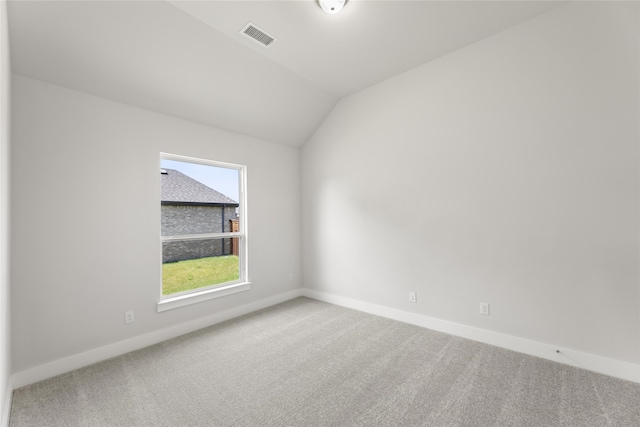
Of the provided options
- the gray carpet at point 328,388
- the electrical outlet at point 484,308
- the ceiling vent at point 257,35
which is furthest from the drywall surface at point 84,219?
the electrical outlet at point 484,308

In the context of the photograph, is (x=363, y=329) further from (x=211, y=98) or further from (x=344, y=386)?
(x=211, y=98)

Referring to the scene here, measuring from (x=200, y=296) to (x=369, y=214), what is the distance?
234 centimetres

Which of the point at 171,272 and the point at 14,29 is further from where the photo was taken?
the point at 171,272

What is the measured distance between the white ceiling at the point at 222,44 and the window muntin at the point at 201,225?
A: 666 mm

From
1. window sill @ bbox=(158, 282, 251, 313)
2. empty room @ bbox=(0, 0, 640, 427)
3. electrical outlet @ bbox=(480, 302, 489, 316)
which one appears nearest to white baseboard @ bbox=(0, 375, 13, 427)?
empty room @ bbox=(0, 0, 640, 427)

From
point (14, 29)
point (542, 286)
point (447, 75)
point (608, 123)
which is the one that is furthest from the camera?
point (447, 75)

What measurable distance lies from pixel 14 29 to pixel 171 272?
93.4 inches

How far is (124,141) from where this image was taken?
2.65 m

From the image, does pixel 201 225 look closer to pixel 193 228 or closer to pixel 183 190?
pixel 193 228

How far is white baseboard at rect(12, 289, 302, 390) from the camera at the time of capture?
2.14 metres

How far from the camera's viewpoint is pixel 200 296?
3.17 metres

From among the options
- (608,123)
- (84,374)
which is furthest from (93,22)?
(608,123)

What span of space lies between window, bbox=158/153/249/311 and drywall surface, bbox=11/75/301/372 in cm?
16

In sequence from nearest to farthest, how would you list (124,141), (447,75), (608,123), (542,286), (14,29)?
(14,29), (608,123), (542,286), (124,141), (447,75)
